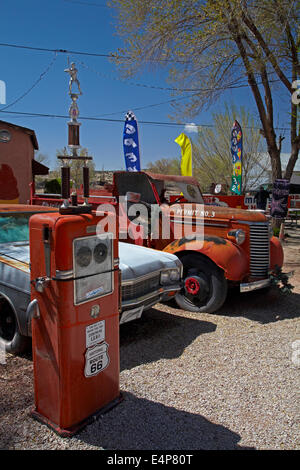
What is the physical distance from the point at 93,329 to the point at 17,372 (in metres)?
1.27

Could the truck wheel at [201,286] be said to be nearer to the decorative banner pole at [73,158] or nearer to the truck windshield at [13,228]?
the truck windshield at [13,228]

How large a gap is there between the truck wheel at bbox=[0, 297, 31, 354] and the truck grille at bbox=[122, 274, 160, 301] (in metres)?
1.08

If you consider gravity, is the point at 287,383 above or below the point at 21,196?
below

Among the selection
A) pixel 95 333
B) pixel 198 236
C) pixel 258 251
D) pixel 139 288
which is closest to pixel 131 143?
pixel 198 236

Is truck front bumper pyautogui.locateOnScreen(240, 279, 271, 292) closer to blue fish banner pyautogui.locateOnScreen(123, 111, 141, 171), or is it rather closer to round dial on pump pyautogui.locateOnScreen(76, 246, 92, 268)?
round dial on pump pyautogui.locateOnScreen(76, 246, 92, 268)

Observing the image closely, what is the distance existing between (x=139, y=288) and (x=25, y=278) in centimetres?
122

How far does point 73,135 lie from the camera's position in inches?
104

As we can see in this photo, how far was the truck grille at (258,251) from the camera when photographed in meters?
5.33

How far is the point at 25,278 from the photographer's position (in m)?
3.40

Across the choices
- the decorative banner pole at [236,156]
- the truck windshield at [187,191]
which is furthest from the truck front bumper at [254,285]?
the decorative banner pole at [236,156]

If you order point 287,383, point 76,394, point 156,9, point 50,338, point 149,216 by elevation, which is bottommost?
point 287,383

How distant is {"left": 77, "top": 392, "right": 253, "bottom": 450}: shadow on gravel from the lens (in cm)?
240
